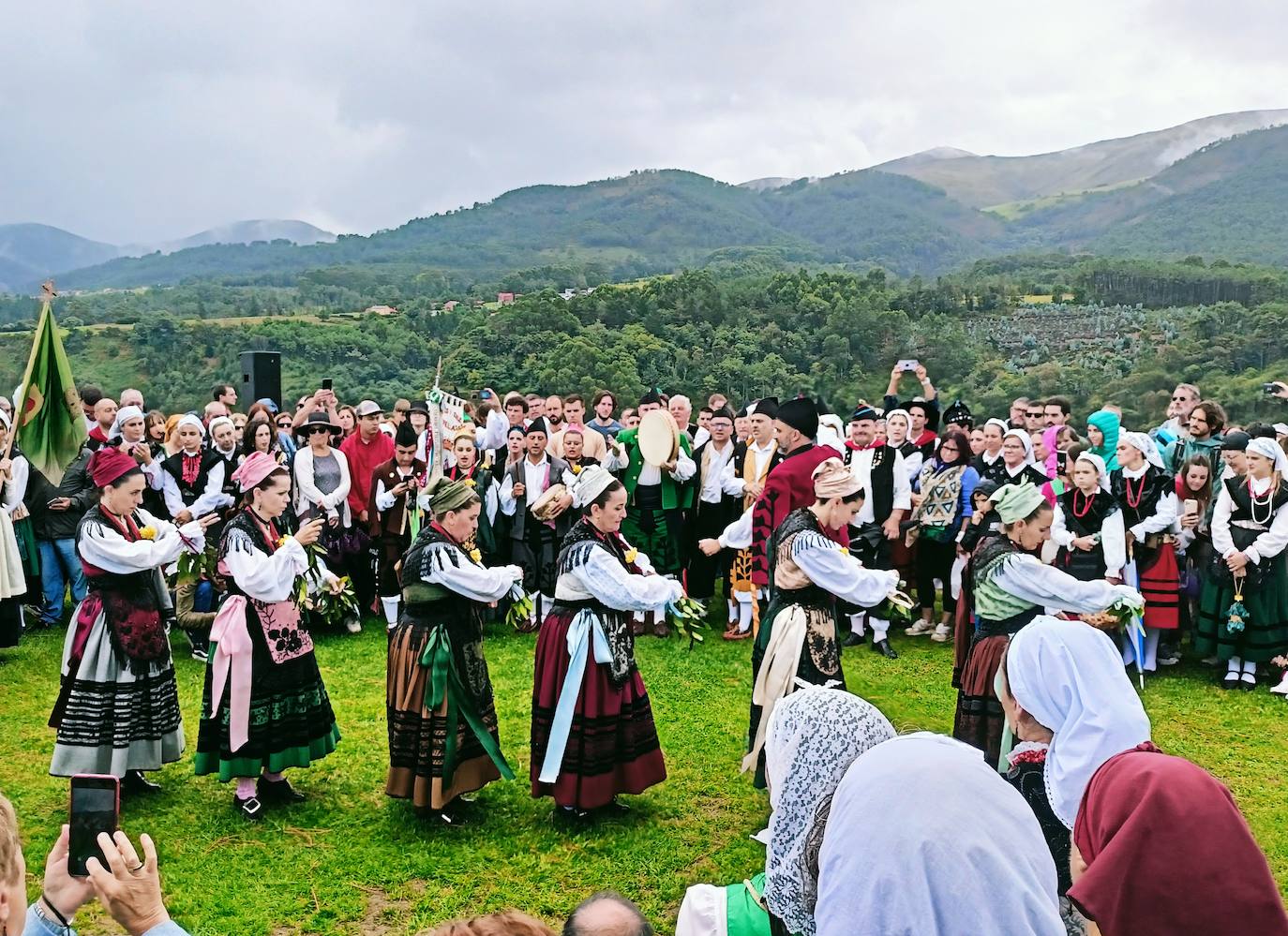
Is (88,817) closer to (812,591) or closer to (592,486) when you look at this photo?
(592,486)

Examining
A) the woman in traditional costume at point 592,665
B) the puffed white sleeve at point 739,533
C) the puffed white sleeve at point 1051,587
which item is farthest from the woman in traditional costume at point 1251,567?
the woman in traditional costume at point 592,665

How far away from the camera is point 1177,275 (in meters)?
22.3

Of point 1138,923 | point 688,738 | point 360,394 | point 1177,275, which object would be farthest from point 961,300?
point 1138,923

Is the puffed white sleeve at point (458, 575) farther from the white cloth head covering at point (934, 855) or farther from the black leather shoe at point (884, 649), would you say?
the black leather shoe at point (884, 649)

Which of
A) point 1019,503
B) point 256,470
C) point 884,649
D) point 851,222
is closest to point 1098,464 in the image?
point 884,649

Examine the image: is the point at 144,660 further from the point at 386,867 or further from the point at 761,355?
the point at 761,355

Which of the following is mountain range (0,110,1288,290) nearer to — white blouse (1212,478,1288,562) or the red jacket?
the red jacket

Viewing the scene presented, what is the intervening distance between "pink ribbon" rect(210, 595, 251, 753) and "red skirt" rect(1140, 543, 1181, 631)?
6.45m

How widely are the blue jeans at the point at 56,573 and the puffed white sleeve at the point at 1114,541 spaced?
8317 mm

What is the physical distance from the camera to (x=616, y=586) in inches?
201

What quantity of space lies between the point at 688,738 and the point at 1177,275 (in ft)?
65.8

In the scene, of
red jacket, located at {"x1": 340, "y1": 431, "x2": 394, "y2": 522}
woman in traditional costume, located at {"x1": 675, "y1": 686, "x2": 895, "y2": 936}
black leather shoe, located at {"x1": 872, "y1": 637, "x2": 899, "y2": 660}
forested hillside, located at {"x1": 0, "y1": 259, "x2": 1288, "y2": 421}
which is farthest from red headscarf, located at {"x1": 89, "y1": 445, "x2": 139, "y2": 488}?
forested hillside, located at {"x1": 0, "y1": 259, "x2": 1288, "y2": 421}

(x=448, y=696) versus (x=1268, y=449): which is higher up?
(x=1268, y=449)

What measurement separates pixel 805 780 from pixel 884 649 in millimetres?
6453
